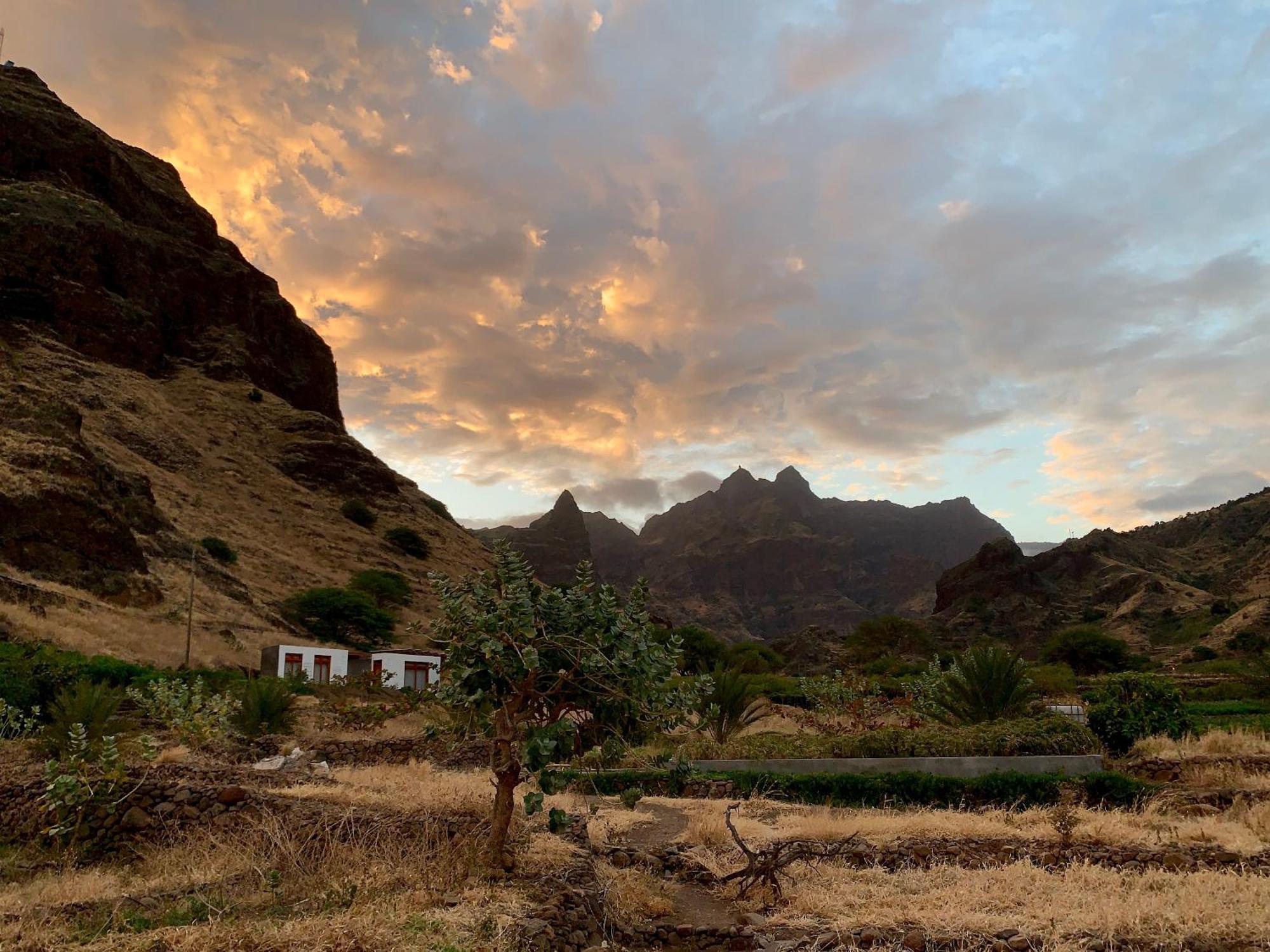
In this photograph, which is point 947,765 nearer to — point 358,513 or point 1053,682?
point 1053,682

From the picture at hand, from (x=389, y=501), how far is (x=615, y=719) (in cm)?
7606

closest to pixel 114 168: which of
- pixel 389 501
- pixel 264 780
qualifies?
pixel 389 501

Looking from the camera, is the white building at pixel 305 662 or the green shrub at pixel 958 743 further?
the white building at pixel 305 662

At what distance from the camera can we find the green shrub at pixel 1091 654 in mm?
47688

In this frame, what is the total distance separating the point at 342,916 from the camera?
577 cm

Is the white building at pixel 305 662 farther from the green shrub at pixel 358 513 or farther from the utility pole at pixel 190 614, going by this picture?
the green shrub at pixel 358 513

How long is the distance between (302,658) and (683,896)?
31.3 meters

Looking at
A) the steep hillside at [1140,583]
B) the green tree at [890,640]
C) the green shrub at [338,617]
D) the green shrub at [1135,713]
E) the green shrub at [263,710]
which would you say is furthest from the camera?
the green tree at [890,640]

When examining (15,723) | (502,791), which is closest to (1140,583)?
(502,791)

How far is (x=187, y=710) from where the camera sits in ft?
61.8

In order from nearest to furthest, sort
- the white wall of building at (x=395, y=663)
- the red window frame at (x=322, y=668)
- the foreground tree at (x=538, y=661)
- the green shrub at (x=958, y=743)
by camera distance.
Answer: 1. the foreground tree at (x=538, y=661)
2. the green shrub at (x=958, y=743)
3. the red window frame at (x=322, y=668)
4. the white wall of building at (x=395, y=663)

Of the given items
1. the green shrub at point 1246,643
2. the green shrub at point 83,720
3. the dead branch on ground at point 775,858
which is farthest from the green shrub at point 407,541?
the dead branch on ground at point 775,858

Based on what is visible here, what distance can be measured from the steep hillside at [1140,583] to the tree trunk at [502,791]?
6060 centimetres

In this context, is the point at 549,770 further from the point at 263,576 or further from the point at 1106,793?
the point at 263,576
